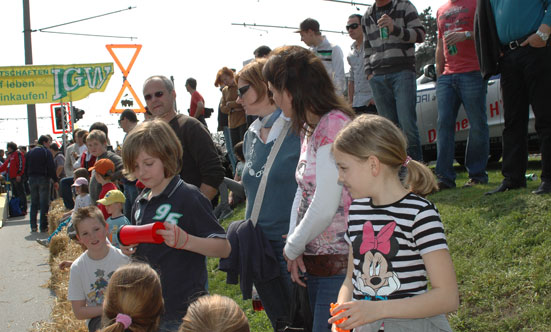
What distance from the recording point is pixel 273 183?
330cm

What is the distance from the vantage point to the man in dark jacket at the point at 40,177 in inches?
588

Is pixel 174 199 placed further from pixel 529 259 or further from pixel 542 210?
pixel 542 210

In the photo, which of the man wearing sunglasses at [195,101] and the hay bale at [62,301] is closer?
the hay bale at [62,301]

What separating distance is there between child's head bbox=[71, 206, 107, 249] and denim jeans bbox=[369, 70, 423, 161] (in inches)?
137

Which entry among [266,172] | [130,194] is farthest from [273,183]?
[130,194]

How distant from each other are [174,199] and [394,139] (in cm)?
136

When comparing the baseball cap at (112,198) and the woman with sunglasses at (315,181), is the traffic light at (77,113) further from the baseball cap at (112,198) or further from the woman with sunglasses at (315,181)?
the woman with sunglasses at (315,181)

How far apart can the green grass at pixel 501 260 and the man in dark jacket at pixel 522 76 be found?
289 mm

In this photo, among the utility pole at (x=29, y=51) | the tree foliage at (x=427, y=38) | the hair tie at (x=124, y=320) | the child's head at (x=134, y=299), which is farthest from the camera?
the tree foliage at (x=427, y=38)

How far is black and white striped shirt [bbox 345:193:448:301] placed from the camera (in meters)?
2.21

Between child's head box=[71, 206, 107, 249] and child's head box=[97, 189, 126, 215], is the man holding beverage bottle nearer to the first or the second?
A: child's head box=[97, 189, 126, 215]

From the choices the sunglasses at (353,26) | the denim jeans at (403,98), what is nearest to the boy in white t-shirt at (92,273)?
the denim jeans at (403,98)

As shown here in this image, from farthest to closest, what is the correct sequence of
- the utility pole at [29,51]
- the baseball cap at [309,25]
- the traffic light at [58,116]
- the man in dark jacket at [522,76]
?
the traffic light at [58,116]
the utility pole at [29,51]
the baseball cap at [309,25]
the man in dark jacket at [522,76]

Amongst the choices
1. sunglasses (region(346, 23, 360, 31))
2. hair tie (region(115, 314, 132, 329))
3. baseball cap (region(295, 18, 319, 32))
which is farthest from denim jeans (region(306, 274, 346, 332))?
sunglasses (region(346, 23, 360, 31))
